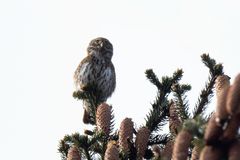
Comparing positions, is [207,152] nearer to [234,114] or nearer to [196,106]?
[234,114]

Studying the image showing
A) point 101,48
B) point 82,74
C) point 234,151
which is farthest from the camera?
point 101,48

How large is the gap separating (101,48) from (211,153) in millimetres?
7558

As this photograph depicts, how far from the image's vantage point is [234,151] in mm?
1557

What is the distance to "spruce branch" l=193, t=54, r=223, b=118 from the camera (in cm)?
414

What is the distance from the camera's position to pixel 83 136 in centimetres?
344

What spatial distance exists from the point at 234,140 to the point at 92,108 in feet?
11.5

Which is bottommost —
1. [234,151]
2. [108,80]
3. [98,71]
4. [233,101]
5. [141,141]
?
[234,151]

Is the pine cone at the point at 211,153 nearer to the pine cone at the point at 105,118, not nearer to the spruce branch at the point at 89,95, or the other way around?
the pine cone at the point at 105,118

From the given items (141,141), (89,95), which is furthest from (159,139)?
(89,95)

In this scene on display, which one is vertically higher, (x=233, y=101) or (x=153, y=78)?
(x=153, y=78)

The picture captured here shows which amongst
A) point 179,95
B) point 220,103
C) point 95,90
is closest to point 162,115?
point 179,95

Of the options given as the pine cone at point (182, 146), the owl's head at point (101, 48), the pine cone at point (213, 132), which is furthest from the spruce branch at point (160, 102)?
the owl's head at point (101, 48)

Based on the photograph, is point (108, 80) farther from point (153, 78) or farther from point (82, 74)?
point (153, 78)

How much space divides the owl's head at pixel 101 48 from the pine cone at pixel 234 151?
23.6 feet
